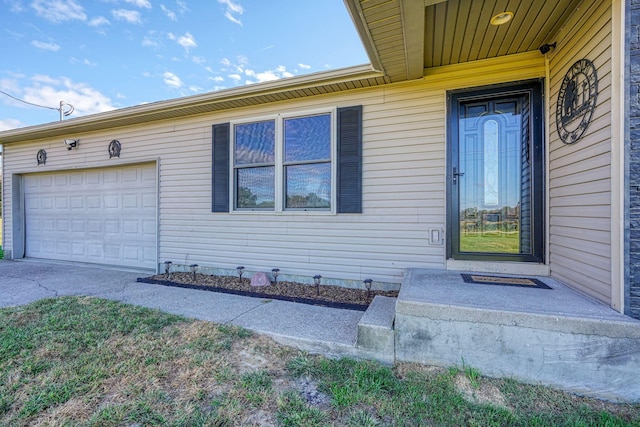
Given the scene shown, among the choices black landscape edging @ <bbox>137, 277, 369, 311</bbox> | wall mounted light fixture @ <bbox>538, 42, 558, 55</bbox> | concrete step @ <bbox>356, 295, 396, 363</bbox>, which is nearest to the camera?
concrete step @ <bbox>356, 295, 396, 363</bbox>

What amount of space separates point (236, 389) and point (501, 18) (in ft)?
11.7

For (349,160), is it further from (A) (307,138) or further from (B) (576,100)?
(B) (576,100)

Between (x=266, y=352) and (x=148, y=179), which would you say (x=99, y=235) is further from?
(x=266, y=352)

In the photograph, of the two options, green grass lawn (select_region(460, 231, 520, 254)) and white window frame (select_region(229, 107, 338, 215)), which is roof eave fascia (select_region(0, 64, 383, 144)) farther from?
green grass lawn (select_region(460, 231, 520, 254))

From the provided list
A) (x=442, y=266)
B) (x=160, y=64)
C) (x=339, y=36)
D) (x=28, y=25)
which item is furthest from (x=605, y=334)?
(x=28, y=25)

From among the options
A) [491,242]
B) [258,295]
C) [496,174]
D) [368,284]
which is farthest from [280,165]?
[491,242]

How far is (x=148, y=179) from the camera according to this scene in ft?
16.8

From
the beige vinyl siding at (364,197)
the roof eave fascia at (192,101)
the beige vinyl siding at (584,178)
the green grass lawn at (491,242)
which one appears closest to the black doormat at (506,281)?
the beige vinyl siding at (584,178)

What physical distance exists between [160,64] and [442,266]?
955 cm

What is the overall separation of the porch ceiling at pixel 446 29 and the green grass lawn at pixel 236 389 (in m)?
2.69

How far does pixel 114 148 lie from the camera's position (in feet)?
17.0

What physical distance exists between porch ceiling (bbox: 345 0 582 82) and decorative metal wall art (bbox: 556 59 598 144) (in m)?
0.52

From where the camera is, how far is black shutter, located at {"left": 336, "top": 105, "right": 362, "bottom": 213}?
3.62 meters

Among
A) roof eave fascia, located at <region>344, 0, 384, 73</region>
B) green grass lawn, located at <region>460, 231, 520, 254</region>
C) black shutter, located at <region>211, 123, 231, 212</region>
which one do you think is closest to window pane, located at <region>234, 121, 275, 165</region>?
black shutter, located at <region>211, 123, 231, 212</region>
